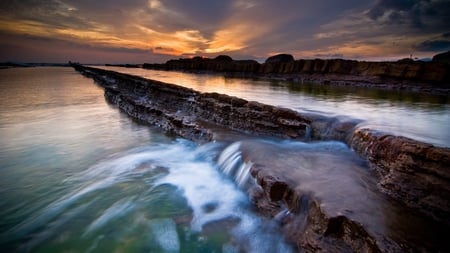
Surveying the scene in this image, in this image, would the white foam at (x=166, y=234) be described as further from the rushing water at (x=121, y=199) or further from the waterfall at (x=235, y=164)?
the waterfall at (x=235, y=164)

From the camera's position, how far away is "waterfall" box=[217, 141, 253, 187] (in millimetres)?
5088

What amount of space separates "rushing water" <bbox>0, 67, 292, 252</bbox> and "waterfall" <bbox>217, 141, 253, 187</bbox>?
16cm

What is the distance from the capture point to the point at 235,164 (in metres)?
5.66

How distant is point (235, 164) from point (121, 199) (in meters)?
2.60

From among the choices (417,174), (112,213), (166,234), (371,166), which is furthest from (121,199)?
(417,174)

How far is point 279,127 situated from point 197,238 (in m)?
4.78

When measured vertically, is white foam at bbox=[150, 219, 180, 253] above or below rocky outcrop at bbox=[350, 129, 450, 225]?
below

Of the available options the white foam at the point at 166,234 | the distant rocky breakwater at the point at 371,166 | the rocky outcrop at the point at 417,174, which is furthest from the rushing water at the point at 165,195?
the rocky outcrop at the point at 417,174

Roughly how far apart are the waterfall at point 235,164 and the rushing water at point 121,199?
0.51ft

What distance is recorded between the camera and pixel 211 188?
5.09 metres

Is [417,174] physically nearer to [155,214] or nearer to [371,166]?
[371,166]

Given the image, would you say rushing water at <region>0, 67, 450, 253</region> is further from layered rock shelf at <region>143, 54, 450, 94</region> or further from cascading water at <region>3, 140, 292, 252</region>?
layered rock shelf at <region>143, 54, 450, 94</region>

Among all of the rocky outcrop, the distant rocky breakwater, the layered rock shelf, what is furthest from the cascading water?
the layered rock shelf

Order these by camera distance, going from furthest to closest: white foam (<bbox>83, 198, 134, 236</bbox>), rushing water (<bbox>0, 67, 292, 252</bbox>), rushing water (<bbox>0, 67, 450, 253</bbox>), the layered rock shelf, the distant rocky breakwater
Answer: the layered rock shelf < white foam (<bbox>83, 198, 134, 236</bbox>) < rushing water (<bbox>0, 67, 292, 252</bbox>) < rushing water (<bbox>0, 67, 450, 253</bbox>) < the distant rocky breakwater
